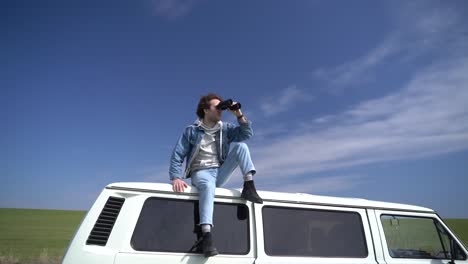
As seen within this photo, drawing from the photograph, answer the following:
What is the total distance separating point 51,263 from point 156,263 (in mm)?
16856

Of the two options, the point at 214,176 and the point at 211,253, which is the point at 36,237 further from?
the point at 211,253

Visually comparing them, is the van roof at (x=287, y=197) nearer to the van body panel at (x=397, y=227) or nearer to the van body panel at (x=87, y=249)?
the van body panel at (x=397, y=227)

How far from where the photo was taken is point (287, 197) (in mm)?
4062

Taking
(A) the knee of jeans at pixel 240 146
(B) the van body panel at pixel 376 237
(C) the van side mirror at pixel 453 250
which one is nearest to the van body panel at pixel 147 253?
(A) the knee of jeans at pixel 240 146

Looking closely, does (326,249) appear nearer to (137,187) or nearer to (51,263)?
(137,187)

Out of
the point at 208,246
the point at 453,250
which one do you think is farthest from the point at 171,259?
the point at 453,250

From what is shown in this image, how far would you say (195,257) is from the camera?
345 cm

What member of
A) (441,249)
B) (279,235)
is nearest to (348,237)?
(279,235)

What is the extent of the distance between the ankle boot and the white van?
0.11m

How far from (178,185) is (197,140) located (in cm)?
75

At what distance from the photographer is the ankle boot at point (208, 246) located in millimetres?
3393

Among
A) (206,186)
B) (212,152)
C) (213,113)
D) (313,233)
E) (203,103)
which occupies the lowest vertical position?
(313,233)

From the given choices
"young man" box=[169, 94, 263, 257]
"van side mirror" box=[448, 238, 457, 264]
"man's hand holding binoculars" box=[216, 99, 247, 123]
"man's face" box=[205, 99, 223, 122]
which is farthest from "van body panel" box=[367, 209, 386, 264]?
"man's face" box=[205, 99, 223, 122]

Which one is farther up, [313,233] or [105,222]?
[105,222]
